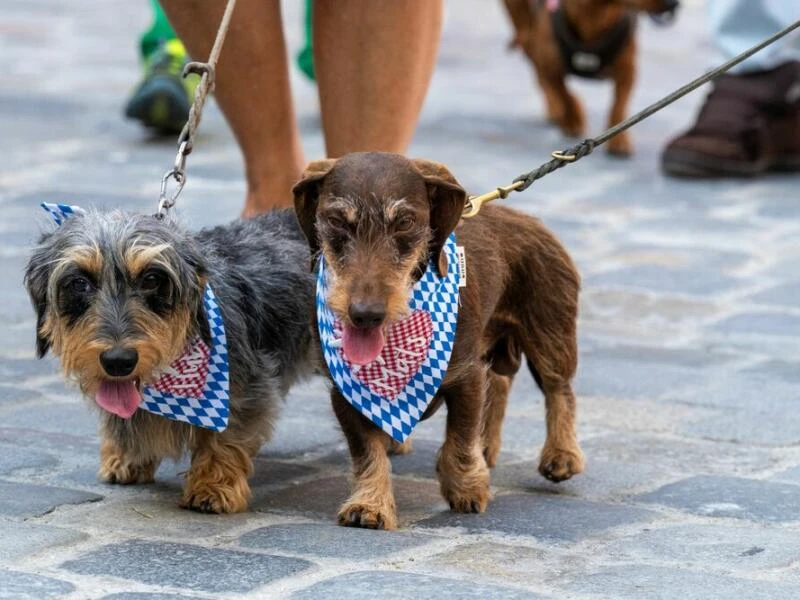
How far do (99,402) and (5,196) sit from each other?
12.7 feet

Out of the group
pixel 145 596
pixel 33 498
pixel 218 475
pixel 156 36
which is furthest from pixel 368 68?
pixel 156 36

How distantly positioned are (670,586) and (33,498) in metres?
1.53

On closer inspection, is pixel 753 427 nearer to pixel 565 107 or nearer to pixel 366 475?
pixel 366 475

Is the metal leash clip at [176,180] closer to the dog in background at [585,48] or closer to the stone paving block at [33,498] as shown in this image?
the stone paving block at [33,498]

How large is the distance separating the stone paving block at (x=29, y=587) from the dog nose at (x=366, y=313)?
2.65 ft

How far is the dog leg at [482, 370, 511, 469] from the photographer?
4.32 m

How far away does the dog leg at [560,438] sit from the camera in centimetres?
411

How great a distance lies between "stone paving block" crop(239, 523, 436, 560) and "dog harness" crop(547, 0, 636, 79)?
5.79 meters

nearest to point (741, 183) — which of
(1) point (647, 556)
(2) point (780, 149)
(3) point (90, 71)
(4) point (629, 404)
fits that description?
(2) point (780, 149)

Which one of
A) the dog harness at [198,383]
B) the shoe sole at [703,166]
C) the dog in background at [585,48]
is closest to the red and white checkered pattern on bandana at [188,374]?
the dog harness at [198,383]

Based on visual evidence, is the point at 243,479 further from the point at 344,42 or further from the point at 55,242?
the point at 344,42

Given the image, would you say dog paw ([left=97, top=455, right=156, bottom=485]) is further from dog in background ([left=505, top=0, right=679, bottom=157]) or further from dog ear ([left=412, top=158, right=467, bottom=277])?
dog in background ([left=505, top=0, right=679, bottom=157])

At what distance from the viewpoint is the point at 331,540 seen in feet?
11.7

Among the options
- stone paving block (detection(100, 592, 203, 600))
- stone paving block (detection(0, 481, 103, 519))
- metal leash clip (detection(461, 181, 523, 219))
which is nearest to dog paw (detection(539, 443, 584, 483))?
metal leash clip (detection(461, 181, 523, 219))
